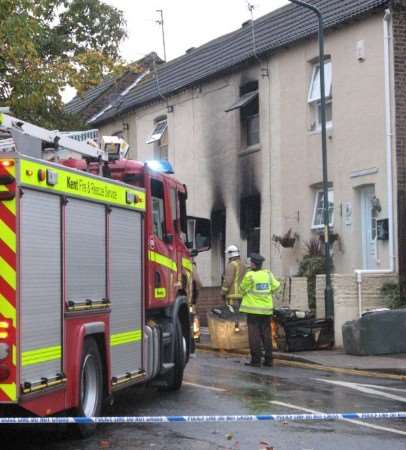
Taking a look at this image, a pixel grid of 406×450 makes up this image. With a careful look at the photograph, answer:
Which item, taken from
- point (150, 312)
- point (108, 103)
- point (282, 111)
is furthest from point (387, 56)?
point (108, 103)

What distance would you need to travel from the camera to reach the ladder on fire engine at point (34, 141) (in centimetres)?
891

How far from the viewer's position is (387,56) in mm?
20359

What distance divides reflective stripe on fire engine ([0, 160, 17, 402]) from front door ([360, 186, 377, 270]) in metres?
14.3

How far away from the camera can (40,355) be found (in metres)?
8.24

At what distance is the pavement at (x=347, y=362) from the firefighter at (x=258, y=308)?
2.74ft

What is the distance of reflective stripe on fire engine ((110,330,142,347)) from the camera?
10016mm

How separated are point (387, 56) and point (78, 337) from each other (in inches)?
514

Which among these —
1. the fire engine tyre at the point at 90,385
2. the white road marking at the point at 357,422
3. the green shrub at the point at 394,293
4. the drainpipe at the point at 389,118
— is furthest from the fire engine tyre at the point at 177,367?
the drainpipe at the point at 389,118

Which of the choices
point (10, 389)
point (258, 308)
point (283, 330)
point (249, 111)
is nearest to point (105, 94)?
point (249, 111)

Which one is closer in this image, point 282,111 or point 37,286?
point 37,286

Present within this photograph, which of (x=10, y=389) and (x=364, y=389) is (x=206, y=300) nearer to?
(x=364, y=389)

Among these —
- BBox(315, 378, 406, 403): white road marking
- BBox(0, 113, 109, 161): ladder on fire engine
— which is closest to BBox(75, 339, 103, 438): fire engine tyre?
BBox(0, 113, 109, 161): ladder on fire engine

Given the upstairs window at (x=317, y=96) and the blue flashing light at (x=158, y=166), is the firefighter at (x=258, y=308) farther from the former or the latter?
the upstairs window at (x=317, y=96)

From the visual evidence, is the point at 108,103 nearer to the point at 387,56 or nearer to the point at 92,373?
the point at 387,56
